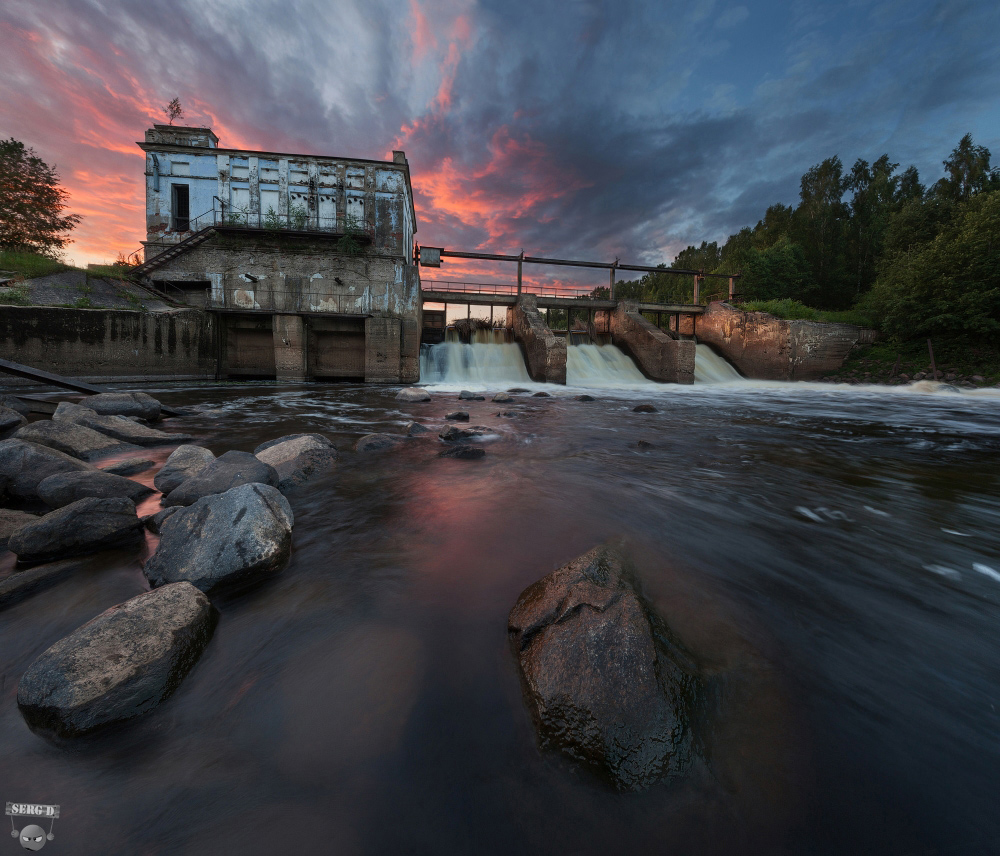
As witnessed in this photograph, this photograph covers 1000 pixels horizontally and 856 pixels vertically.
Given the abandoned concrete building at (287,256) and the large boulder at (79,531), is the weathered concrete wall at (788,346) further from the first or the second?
the large boulder at (79,531)

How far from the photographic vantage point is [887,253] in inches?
1117

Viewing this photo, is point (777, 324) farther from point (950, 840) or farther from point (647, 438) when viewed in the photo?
point (950, 840)

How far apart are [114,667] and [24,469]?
3.47m

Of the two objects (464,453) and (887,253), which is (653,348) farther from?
(887,253)

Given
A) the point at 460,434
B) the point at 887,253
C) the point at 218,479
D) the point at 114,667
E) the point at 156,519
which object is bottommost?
the point at 114,667

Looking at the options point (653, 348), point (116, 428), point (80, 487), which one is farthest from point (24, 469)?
point (653, 348)

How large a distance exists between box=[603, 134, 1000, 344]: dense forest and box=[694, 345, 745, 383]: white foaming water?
4180 millimetres

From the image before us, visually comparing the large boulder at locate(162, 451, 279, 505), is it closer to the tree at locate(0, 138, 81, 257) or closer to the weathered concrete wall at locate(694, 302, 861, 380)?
the weathered concrete wall at locate(694, 302, 861, 380)

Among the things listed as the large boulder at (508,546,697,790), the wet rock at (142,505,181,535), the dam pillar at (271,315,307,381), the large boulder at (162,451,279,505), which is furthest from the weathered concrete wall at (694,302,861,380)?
the wet rock at (142,505,181,535)

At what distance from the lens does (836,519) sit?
4.09 metres

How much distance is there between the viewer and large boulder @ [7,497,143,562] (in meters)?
2.78

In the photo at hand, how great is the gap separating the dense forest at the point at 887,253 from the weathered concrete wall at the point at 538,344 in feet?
45.9

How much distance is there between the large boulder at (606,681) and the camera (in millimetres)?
1542

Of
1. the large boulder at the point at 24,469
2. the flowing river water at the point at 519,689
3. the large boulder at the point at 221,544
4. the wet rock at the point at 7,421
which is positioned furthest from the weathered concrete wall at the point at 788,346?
the wet rock at the point at 7,421
